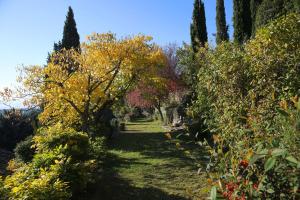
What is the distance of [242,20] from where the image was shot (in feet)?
78.0

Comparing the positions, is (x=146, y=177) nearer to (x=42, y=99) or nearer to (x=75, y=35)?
(x=42, y=99)

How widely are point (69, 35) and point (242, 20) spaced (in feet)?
50.7

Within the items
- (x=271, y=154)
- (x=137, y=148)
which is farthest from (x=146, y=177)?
(x=271, y=154)

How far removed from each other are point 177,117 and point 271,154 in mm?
21442

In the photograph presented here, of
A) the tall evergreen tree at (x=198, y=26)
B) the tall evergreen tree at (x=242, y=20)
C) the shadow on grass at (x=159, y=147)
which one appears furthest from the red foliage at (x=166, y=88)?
the shadow on grass at (x=159, y=147)

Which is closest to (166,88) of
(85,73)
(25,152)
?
(85,73)

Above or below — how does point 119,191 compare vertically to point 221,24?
below

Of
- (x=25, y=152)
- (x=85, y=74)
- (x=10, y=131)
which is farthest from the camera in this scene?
Answer: (x=10, y=131)

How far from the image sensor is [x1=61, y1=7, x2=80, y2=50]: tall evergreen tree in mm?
31047

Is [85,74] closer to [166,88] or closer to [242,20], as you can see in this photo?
[166,88]

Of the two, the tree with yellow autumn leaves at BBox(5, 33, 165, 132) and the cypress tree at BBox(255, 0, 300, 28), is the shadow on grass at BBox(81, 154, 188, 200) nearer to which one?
the tree with yellow autumn leaves at BBox(5, 33, 165, 132)

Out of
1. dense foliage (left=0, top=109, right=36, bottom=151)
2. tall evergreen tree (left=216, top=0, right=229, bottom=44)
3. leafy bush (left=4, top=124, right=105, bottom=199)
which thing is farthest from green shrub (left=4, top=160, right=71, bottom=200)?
tall evergreen tree (left=216, top=0, right=229, bottom=44)

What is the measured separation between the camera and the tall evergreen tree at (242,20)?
23.8 m

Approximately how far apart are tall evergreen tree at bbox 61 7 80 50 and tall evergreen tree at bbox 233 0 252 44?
1425cm
